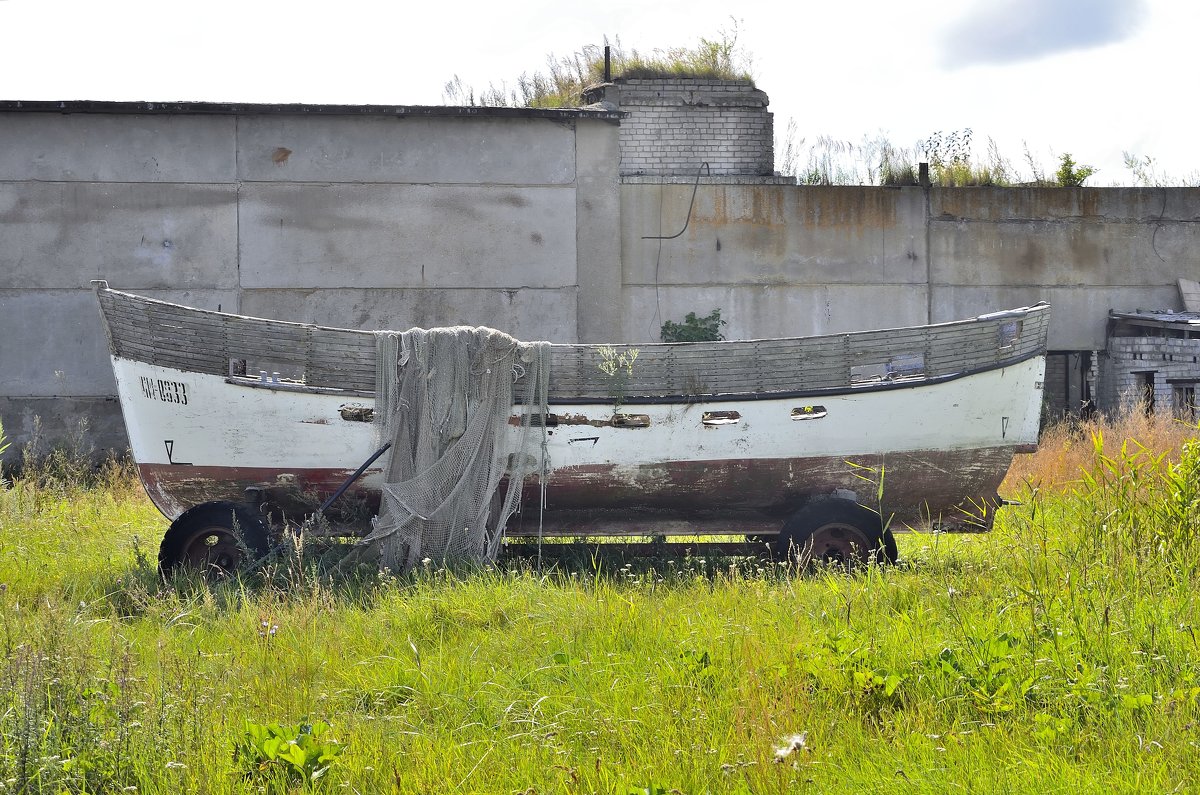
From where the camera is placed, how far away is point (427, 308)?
14117 millimetres

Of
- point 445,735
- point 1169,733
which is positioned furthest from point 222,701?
point 1169,733

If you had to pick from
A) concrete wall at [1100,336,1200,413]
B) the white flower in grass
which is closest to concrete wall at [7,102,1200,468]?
concrete wall at [1100,336,1200,413]

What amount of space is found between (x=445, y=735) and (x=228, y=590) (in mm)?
2678

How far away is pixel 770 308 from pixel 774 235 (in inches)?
39.9

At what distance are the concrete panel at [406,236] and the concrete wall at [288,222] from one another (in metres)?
0.02

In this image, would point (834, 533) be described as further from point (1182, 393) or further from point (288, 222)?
point (1182, 393)

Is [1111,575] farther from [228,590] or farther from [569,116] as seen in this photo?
[569,116]

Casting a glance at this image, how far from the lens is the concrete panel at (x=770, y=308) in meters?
14.8

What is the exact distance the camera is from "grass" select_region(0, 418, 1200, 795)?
12.7 feet

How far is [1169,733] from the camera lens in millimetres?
3910

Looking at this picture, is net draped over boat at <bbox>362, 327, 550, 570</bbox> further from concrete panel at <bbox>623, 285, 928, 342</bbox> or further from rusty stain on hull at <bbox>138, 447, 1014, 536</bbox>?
concrete panel at <bbox>623, 285, 928, 342</bbox>

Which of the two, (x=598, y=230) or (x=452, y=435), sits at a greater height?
(x=598, y=230)

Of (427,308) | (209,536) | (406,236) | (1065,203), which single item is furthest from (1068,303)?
(209,536)

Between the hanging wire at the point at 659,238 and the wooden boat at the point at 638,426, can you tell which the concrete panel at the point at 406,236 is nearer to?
the hanging wire at the point at 659,238
